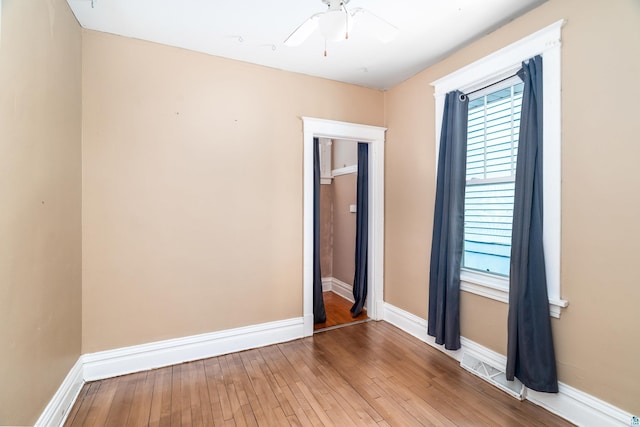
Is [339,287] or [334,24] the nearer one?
[334,24]

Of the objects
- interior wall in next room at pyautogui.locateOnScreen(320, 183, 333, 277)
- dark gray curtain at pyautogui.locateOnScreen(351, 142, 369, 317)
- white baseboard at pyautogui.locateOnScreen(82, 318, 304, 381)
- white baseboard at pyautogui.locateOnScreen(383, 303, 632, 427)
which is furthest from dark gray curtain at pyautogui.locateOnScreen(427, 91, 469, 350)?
interior wall in next room at pyautogui.locateOnScreen(320, 183, 333, 277)

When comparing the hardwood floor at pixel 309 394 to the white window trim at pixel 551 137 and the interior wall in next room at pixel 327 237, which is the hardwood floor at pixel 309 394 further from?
the interior wall in next room at pixel 327 237

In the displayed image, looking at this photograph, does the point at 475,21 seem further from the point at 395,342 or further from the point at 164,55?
the point at 395,342

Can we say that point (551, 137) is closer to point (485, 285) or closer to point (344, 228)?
point (485, 285)

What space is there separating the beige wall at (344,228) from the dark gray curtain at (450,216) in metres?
1.54

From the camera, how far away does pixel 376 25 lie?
1.73 m

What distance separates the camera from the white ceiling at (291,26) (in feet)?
6.57

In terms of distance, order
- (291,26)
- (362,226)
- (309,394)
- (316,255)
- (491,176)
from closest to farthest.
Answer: (309,394)
(291,26)
(491,176)
(316,255)
(362,226)

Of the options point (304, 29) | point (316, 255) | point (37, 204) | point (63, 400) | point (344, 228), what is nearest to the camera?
point (37, 204)

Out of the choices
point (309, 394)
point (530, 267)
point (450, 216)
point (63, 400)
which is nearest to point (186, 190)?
point (63, 400)

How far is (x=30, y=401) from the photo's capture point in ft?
4.95

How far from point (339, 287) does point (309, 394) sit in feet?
7.84

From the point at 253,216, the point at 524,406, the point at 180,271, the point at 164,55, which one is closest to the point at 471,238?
the point at 524,406

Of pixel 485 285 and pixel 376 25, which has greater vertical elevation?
Answer: pixel 376 25
